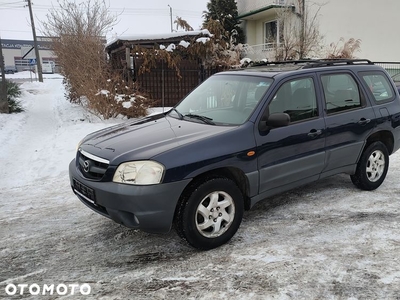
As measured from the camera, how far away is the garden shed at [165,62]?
12.4 metres

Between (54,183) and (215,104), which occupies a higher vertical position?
(215,104)

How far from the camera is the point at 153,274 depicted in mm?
3074

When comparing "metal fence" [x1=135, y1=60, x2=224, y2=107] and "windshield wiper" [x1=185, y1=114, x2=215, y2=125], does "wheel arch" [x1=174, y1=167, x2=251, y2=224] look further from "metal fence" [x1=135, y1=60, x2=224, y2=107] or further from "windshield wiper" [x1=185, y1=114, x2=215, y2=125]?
"metal fence" [x1=135, y1=60, x2=224, y2=107]

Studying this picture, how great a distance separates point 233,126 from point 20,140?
714 cm

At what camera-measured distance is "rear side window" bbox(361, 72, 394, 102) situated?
4.88 m

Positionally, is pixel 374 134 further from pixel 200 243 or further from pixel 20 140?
pixel 20 140

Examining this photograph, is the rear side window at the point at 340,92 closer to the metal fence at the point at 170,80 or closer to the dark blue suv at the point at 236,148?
the dark blue suv at the point at 236,148

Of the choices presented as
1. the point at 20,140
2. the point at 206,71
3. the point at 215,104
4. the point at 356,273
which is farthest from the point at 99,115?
the point at 356,273

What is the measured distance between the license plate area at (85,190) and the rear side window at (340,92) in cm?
285

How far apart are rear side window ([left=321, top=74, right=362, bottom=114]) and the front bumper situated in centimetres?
226

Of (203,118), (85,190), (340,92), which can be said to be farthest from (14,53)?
(340,92)

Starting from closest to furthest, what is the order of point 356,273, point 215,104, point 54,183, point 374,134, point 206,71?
point 356,273 → point 215,104 → point 374,134 → point 54,183 → point 206,71

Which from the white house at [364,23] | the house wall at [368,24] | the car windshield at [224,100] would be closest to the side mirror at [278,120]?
the car windshield at [224,100]
